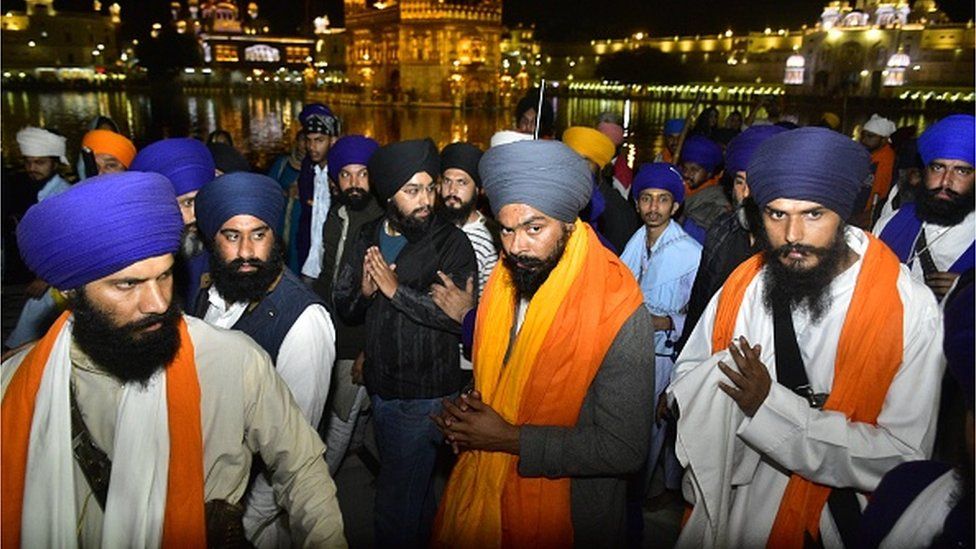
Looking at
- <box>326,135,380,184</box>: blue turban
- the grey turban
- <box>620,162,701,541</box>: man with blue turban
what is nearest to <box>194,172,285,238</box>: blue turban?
the grey turban

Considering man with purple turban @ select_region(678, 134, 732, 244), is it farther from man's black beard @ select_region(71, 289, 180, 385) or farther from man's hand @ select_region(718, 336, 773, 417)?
man's black beard @ select_region(71, 289, 180, 385)

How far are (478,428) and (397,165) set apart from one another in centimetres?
152

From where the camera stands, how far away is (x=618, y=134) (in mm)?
7074

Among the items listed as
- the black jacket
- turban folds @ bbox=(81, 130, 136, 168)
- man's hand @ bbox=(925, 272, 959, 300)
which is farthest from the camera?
turban folds @ bbox=(81, 130, 136, 168)

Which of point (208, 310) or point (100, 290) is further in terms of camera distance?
point (208, 310)

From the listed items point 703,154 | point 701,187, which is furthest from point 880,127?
point 701,187

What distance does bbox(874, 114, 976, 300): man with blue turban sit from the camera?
3396mm

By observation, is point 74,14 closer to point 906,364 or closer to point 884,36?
point 884,36

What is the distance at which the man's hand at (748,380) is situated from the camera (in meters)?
2.02

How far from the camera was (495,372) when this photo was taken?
2.36m

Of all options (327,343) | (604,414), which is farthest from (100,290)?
(604,414)

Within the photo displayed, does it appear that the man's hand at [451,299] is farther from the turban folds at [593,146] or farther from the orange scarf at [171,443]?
the turban folds at [593,146]

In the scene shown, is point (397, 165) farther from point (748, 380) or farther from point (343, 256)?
point (748, 380)

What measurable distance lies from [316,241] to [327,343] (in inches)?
102
